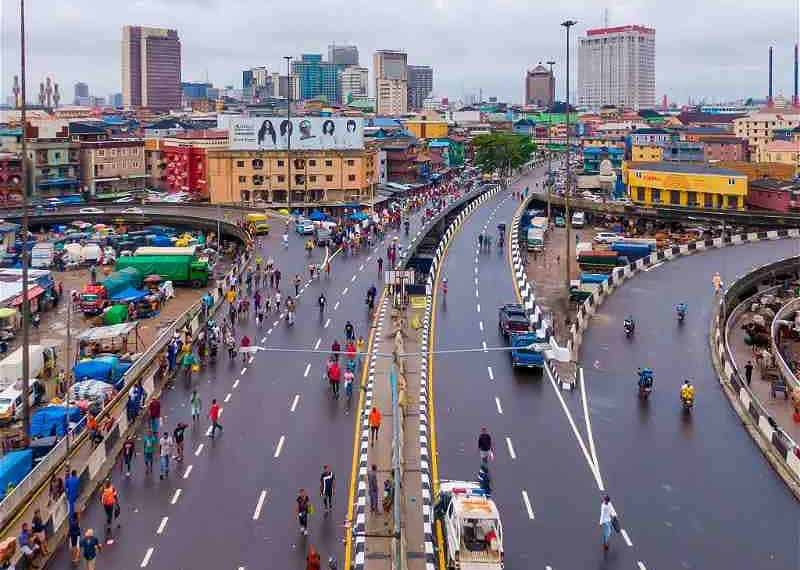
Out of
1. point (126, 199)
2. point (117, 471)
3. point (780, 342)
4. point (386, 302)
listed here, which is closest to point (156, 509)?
point (117, 471)

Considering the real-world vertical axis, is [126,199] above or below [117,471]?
above

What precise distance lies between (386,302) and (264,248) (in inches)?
813

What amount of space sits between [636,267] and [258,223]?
28731 millimetres

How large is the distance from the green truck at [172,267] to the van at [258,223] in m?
10.0

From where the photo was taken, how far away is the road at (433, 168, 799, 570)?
21.0 m

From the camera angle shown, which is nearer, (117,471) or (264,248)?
(117,471)

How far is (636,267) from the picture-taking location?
58.4m

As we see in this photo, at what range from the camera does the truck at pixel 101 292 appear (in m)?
52.3

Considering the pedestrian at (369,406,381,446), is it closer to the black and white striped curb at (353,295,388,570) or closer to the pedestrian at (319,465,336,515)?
the black and white striped curb at (353,295,388,570)

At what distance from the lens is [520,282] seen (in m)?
50.0

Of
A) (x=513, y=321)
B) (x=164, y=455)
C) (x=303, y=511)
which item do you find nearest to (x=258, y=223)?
(x=513, y=321)

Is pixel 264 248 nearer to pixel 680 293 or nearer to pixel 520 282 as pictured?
pixel 520 282

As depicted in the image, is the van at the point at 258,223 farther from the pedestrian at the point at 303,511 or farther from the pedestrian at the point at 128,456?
the pedestrian at the point at 303,511

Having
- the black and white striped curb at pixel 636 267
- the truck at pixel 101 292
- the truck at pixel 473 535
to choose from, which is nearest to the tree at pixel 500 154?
the black and white striped curb at pixel 636 267
